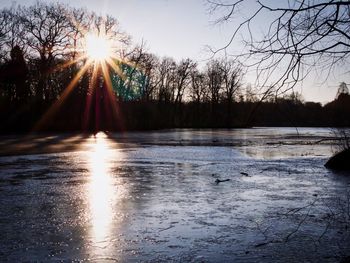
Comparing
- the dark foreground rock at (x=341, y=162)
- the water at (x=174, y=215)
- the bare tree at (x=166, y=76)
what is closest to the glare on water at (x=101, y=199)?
the water at (x=174, y=215)

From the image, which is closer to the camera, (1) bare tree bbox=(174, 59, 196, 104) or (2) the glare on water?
(2) the glare on water

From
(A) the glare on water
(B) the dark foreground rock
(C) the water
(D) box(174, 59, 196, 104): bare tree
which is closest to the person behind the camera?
(C) the water

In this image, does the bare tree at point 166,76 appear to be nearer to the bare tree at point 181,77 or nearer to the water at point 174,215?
the bare tree at point 181,77

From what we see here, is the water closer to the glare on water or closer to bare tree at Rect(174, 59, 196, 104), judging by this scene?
the glare on water

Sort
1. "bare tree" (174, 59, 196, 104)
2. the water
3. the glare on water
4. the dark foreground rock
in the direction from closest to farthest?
the water
the glare on water
the dark foreground rock
"bare tree" (174, 59, 196, 104)

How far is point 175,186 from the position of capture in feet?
33.4

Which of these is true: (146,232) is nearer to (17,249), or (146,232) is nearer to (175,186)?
(17,249)

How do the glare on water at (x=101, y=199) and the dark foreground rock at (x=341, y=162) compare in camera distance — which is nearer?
the glare on water at (x=101, y=199)

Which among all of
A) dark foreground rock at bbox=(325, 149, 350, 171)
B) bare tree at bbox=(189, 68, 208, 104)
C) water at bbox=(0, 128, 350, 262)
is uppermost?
bare tree at bbox=(189, 68, 208, 104)

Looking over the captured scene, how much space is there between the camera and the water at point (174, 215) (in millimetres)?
5234

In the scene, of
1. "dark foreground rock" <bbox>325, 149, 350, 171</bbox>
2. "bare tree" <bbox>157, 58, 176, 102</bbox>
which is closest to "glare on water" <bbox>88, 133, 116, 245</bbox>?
"dark foreground rock" <bbox>325, 149, 350, 171</bbox>

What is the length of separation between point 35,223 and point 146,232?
5.85 feet

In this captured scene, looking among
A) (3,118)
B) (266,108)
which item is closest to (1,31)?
(3,118)

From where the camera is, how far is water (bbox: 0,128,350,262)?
17.2 ft
